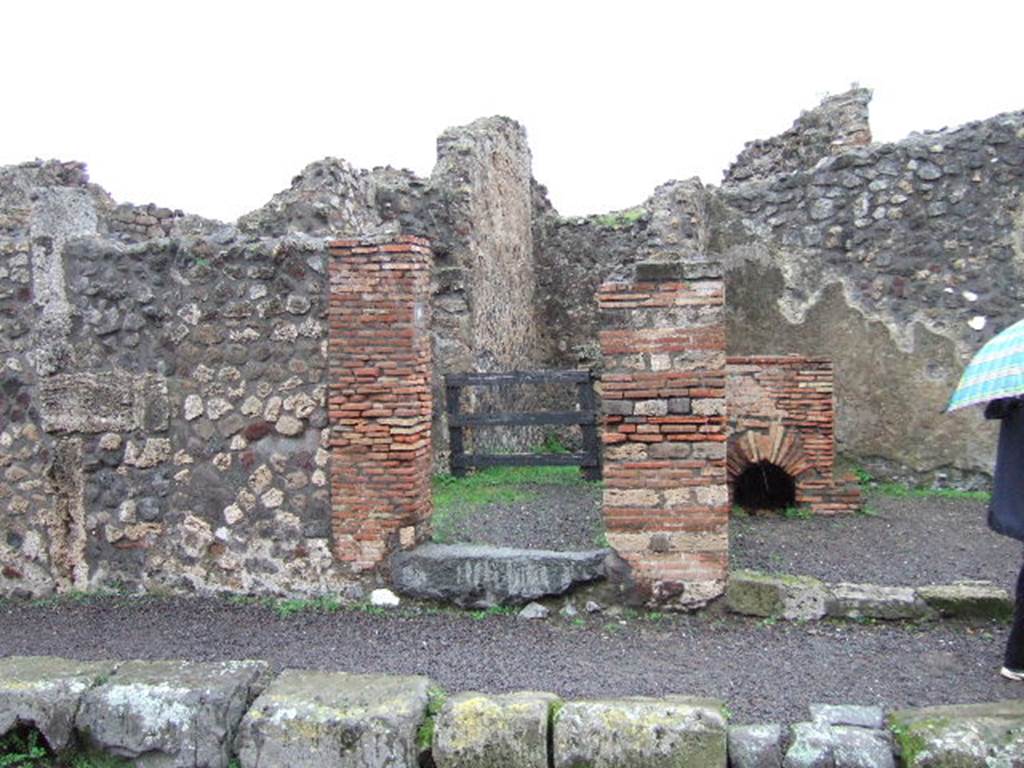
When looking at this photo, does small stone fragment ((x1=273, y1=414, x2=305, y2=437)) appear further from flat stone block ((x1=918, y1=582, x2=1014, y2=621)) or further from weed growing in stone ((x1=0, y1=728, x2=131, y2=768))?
flat stone block ((x1=918, y1=582, x2=1014, y2=621))

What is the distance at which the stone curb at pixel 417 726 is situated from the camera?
349 centimetres

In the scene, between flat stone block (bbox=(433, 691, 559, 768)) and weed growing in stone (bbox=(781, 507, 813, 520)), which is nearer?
flat stone block (bbox=(433, 691, 559, 768))

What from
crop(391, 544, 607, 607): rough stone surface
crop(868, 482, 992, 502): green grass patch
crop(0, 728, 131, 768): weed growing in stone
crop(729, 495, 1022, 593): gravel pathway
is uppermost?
crop(391, 544, 607, 607): rough stone surface

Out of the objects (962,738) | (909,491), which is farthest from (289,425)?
(909,491)

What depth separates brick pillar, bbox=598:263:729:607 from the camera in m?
5.06

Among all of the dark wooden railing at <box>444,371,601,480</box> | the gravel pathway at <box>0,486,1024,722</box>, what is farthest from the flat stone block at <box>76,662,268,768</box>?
the dark wooden railing at <box>444,371,601,480</box>

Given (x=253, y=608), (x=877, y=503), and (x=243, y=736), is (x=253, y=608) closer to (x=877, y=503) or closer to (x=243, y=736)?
(x=243, y=736)

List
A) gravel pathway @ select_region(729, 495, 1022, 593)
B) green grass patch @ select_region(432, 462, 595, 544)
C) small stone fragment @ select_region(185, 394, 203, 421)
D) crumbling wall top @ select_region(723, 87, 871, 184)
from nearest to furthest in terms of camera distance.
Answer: small stone fragment @ select_region(185, 394, 203, 421) < gravel pathway @ select_region(729, 495, 1022, 593) < green grass patch @ select_region(432, 462, 595, 544) < crumbling wall top @ select_region(723, 87, 871, 184)

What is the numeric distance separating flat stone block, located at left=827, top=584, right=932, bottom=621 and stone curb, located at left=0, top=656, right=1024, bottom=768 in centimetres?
126

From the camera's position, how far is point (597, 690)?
13.6 feet

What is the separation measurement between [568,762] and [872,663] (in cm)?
170

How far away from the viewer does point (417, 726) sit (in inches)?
148

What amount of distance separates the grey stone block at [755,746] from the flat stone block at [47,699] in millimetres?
2743

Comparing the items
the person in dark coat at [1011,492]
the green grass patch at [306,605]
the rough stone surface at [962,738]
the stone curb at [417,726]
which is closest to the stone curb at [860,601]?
the person in dark coat at [1011,492]
